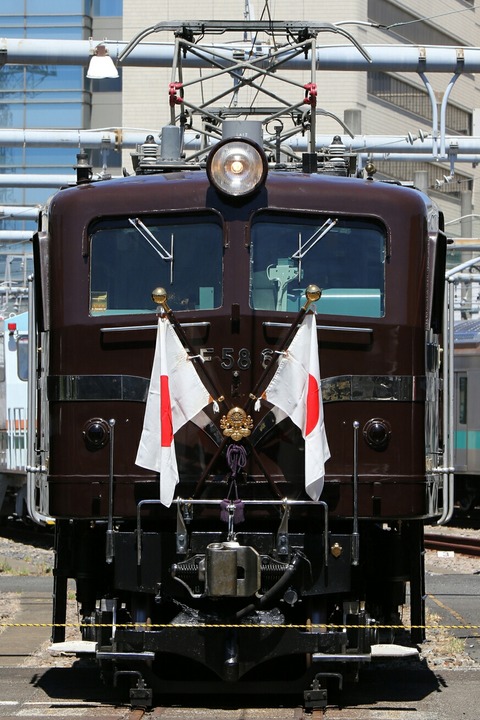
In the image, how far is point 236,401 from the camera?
27.7 ft

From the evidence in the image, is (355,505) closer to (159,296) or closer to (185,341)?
(185,341)

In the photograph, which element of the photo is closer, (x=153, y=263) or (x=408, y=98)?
(x=153, y=263)

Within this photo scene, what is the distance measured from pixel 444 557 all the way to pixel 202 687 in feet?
34.1

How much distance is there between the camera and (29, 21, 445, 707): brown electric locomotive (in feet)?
27.4

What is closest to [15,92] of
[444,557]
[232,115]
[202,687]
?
[444,557]

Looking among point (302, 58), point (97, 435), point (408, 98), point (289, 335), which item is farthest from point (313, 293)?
point (408, 98)

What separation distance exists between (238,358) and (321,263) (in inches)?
32.3

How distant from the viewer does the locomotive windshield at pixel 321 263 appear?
873 cm

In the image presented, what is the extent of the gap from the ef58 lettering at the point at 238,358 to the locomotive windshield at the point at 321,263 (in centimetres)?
32

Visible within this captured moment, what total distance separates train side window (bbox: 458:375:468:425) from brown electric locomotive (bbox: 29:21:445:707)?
50.8 ft

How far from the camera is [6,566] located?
16672 millimetres

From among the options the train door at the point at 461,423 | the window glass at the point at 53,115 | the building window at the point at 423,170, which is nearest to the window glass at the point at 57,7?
the window glass at the point at 53,115

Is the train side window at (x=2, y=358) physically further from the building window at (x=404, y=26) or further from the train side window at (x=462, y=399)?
the building window at (x=404, y=26)

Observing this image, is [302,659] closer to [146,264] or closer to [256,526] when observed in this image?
[256,526]
